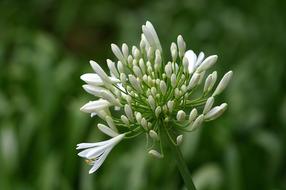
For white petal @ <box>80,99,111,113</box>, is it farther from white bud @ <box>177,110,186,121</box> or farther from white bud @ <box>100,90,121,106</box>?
white bud @ <box>177,110,186,121</box>

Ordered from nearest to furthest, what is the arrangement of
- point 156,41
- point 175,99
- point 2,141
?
point 175,99, point 156,41, point 2,141

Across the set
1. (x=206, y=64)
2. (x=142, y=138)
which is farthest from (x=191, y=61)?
(x=142, y=138)

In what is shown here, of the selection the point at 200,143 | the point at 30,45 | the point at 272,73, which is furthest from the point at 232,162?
the point at 30,45

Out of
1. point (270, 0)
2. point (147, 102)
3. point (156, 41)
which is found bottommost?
point (147, 102)

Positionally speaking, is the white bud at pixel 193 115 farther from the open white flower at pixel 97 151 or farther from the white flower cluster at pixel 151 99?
Result: the open white flower at pixel 97 151

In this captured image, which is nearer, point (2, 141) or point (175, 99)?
point (175, 99)

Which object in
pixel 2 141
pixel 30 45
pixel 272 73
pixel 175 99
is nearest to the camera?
pixel 175 99

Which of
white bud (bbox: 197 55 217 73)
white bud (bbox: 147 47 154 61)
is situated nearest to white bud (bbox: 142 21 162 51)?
white bud (bbox: 147 47 154 61)

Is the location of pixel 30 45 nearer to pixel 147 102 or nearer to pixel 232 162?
pixel 232 162
